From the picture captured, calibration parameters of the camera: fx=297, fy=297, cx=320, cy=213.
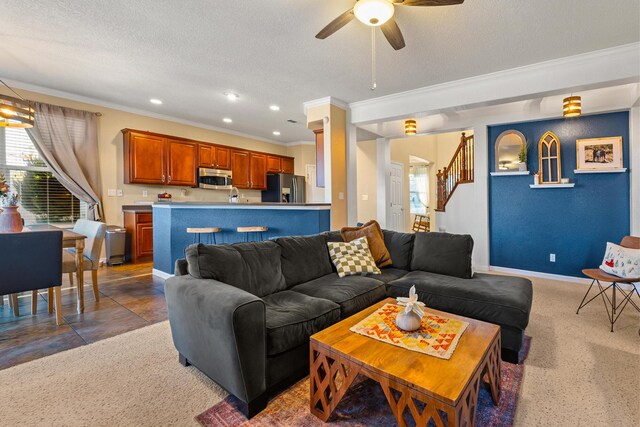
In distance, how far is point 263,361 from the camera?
5.19ft

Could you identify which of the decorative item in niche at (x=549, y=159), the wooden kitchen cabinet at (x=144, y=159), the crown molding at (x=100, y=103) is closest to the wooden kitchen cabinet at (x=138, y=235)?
the wooden kitchen cabinet at (x=144, y=159)

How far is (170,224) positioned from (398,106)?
3.73 meters

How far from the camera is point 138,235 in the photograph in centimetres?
515

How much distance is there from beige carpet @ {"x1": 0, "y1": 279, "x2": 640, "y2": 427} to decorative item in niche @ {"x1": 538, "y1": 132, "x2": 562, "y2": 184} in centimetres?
248

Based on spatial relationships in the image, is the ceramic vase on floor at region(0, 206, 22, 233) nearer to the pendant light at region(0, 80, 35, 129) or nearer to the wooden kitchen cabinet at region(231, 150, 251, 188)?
the pendant light at region(0, 80, 35, 129)

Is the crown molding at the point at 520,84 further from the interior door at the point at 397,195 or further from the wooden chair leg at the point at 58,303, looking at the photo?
the wooden chair leg at the point at 58,303

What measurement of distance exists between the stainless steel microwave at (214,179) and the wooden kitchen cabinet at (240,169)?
223 mm

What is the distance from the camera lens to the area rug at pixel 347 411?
1.50m

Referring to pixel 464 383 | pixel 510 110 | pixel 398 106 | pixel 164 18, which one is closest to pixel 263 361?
pixel 464 383

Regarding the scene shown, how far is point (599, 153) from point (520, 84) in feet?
5.28

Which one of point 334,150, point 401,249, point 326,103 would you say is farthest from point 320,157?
point 401,249

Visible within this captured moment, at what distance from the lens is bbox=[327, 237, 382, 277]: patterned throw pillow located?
9.22ft

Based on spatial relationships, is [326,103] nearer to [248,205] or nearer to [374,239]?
[248,205]

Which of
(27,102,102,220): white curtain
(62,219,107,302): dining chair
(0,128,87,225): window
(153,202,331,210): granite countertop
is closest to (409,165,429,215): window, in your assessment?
(153,202,331,210): granite countertop
